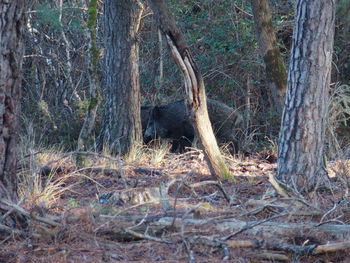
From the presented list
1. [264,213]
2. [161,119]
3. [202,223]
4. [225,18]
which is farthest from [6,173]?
[225,18]

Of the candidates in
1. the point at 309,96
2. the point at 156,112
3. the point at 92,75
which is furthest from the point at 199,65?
the point at 309,96

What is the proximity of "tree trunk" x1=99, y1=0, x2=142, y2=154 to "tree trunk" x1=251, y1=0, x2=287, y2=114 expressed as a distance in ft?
7.80

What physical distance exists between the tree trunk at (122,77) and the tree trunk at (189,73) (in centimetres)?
300

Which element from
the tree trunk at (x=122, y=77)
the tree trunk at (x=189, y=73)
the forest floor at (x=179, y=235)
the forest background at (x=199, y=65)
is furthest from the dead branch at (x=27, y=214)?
the forest background at (x=199, y=65)

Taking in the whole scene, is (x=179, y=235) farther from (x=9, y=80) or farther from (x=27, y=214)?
(x=9, y=80)

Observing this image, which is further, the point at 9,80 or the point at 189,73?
the point at 189,73

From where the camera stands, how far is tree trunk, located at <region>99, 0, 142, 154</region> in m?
11.3

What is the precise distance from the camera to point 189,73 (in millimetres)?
8336

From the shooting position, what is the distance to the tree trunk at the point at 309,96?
7383 mm

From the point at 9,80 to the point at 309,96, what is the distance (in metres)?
3.73

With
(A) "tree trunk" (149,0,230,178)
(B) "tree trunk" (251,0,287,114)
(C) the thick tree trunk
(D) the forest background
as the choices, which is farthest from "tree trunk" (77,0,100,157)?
(C) the thick tree trunk

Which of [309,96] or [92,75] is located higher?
[92,75]

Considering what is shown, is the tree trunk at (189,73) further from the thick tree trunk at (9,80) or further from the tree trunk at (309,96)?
the thick tree trunk at (9,80)

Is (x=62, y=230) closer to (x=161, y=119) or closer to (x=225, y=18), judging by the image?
(x=161, y=119)
